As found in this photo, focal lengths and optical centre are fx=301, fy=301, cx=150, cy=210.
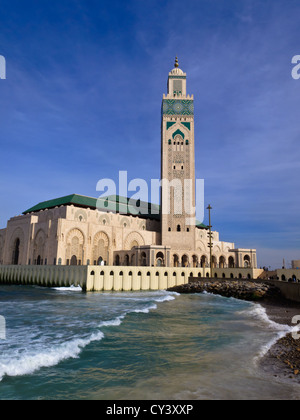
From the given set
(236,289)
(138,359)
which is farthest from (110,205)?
(138,359)

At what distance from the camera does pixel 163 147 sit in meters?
53.8

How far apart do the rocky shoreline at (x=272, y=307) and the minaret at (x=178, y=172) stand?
51.1 ft

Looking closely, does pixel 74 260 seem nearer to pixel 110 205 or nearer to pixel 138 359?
pixel 110 205

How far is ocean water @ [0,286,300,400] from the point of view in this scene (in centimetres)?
643

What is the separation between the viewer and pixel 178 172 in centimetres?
5312

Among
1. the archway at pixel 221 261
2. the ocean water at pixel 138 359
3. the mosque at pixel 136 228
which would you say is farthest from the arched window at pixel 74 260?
the ocean water at pixel 138 359

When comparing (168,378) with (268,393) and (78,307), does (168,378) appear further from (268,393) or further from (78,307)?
(78,307)

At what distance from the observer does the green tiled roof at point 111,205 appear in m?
48.5

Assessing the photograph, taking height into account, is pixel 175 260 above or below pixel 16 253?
below

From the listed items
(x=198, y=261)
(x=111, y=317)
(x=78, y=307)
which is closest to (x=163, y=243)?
(x=198, y=261)

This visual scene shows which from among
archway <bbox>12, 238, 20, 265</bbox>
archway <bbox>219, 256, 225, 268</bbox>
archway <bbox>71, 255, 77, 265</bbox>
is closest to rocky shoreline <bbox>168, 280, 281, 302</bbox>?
archway <bbox>71, 255, 77, 265</bbox>

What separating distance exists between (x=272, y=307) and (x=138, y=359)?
54.0 feet

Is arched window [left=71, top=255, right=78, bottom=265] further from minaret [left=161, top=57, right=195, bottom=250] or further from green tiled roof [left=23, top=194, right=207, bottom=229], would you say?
minaret [left=161, top=57, right=195, bottom=250]
